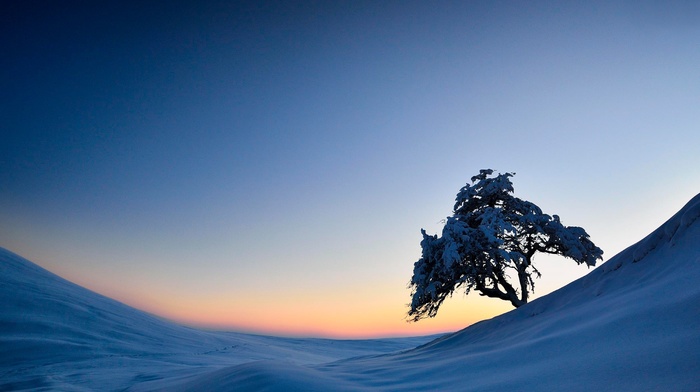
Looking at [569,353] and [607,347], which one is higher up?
[607,347]

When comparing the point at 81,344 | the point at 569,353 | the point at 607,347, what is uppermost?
the point at 607,347

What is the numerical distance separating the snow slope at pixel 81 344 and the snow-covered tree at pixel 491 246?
7153mm

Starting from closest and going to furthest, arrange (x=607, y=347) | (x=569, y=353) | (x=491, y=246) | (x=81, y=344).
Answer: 1. (x=607, y=347)
2. (x=569, y=353)
3. (x=491, y=246)
4. (x=81, y=344)

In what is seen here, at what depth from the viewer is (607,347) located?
12.6ft

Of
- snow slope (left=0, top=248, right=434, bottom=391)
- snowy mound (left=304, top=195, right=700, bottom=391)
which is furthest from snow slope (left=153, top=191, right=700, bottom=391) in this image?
snow slope (left=0, top=248, right=434, bottom=391)

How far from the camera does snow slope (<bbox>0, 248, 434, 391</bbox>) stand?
12.3m

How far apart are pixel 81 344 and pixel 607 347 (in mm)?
23614

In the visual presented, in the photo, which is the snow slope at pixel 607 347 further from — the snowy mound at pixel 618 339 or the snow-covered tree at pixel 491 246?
the snow-covered tree at pixel 491 246

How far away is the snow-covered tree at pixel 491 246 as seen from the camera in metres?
13.5

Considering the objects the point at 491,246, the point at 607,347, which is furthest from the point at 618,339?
the point at 491,246

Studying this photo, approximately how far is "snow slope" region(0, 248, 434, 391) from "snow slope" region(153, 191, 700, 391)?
3673 millimetres

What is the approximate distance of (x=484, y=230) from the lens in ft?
42.6

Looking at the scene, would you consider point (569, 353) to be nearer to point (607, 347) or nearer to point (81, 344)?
point (607, 347)

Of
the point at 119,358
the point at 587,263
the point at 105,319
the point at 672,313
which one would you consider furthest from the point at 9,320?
the point at 587,263
